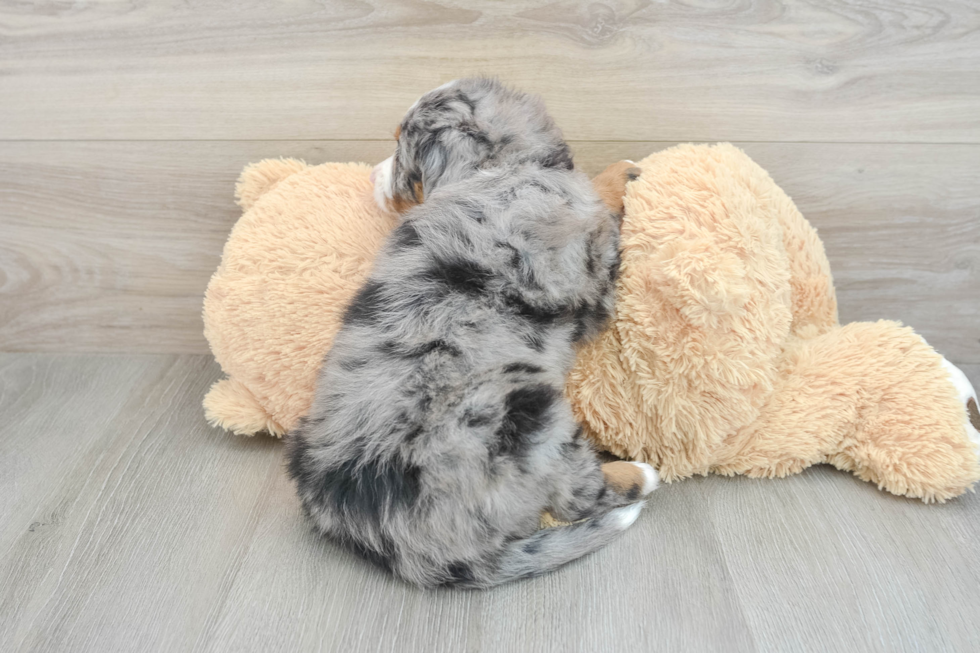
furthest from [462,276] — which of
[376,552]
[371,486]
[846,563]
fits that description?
[846,563]

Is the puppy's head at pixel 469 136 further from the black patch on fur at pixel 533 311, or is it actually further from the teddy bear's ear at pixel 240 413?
the teddy bear's ear at pixel 240 413

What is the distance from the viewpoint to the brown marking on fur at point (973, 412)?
4.65ft

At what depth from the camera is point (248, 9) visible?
Result: 1659 millimetres

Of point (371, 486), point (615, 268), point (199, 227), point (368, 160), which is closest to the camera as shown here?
point (371, 486)

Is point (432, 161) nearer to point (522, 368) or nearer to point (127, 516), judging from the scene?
point (522, 368)

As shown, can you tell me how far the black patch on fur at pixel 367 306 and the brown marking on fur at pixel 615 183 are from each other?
0.53 m

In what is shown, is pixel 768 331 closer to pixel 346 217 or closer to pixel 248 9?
pixel 346 217

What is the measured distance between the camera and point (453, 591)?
1.25 m

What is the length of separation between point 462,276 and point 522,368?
0.69ft

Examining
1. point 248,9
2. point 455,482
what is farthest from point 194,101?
point 455,482

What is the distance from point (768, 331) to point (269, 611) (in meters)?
1.13

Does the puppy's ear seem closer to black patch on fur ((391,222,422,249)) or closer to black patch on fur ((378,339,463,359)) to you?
black patch on fur ((391,222,422,249))

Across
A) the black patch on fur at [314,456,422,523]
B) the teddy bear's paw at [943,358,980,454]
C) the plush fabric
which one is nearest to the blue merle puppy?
the black patch on fur at [314,456,422,523]

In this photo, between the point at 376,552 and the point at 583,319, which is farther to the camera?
the point at 583,319
